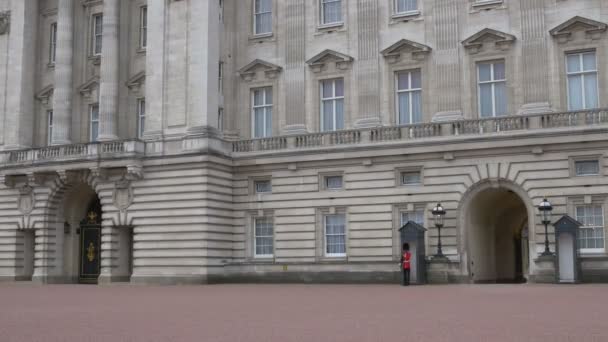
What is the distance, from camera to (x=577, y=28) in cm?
3581

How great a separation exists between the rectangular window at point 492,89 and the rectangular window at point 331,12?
8.20 meters

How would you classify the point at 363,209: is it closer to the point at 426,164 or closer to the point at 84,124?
the point at 426,164

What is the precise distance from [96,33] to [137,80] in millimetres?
5183

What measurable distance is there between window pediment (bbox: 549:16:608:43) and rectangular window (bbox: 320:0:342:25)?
11123 millimetres

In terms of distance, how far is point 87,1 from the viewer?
48.3 m

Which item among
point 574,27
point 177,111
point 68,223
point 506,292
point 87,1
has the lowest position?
point 506,292

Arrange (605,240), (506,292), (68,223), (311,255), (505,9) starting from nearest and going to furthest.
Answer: (506,292) → (605,240) → (505,9) → (311,255) → (68,223)

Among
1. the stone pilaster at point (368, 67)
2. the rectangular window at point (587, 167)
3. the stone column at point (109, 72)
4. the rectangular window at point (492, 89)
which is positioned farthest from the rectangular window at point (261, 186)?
the rectangular window at point (587, 167)

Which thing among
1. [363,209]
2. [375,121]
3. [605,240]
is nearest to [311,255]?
[363,209]

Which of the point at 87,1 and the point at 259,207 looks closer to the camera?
the point at 259,207

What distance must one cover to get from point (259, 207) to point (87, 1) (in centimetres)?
1745

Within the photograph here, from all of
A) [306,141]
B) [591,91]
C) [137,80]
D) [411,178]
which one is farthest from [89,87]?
[591,91]

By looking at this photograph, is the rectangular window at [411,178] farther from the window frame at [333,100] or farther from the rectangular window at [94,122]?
the rectangular window at [94,122]

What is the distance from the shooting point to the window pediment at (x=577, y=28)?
116ft
